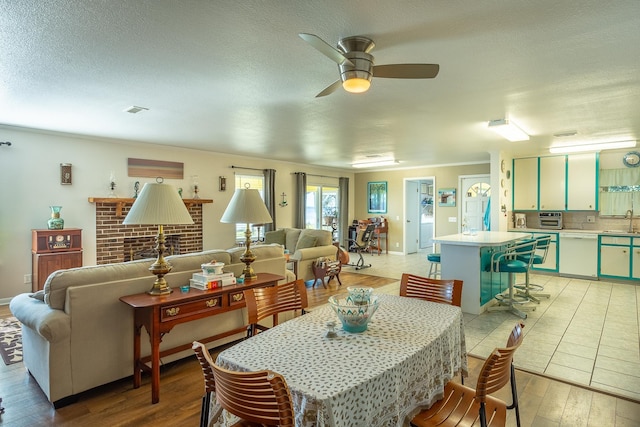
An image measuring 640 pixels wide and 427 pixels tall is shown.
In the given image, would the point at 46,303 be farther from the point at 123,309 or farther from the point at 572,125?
the point at 572,125

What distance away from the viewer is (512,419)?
222 cm

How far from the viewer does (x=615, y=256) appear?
19.3 feet

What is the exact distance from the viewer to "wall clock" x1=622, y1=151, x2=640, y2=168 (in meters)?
5.99

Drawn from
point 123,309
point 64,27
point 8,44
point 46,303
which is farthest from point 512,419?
point 8,44

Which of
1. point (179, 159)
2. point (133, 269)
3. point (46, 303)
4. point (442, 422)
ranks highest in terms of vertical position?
point (179, 159)

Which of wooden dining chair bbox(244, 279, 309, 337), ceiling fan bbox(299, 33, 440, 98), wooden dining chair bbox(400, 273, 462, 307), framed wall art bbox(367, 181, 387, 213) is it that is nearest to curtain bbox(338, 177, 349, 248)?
framed wall art bbox(367, 181, 387, 213)

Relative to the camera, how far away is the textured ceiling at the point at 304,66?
6.31ft

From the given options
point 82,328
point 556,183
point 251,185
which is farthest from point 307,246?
point 556,183

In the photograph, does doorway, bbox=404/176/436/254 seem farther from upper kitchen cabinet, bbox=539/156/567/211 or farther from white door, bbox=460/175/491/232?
upper kitchen cabinet, bbox=539/156/567/211

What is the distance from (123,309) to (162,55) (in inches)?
73.5

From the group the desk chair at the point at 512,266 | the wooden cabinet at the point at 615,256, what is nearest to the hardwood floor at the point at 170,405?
the desk chair at the point at 512,266

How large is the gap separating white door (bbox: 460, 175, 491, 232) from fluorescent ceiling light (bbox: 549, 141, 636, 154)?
200 centimetres

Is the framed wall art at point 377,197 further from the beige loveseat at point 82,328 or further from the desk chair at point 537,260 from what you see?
the beige loveseat at point 82,328

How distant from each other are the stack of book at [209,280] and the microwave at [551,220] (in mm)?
6428
